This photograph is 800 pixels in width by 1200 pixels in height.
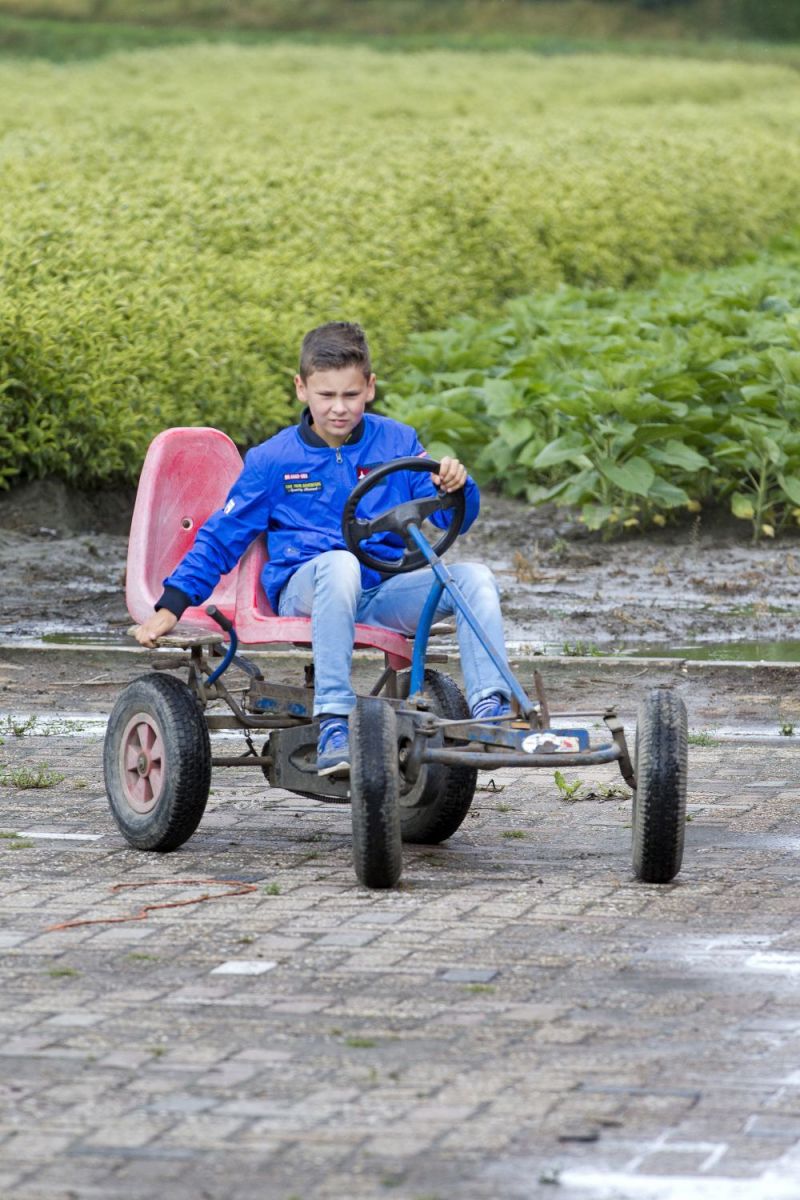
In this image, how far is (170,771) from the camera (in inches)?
216

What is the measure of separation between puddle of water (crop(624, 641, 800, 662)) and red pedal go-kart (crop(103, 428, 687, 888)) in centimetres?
280

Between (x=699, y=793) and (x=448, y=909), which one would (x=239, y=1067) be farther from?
(x=699, y=793)

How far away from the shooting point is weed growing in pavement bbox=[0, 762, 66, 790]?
639cm

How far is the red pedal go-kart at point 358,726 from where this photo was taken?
198 inches

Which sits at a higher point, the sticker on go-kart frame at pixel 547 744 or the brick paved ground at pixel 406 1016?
the sticker on go-kart frame at pixel 547 744

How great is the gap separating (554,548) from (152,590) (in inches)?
207

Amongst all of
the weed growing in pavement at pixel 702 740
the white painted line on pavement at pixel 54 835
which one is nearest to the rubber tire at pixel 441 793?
the white painted line on pavement at pixel 54 835

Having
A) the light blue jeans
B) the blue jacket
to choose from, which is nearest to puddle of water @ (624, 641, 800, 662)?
the blue jacket

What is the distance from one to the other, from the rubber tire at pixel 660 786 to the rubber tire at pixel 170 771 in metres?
1.15

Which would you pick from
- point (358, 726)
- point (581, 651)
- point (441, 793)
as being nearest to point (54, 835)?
point (441, 793)

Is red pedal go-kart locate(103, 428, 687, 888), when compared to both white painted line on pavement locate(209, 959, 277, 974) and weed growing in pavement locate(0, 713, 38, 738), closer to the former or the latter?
white painted line on pavement locate(209, 959, 277, 974)

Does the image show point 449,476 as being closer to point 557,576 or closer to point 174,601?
point 174,601

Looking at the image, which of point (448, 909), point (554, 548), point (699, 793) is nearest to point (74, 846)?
point (448, 909)

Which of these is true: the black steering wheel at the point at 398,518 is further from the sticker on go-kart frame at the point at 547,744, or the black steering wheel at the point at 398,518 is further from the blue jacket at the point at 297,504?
the sticker on go-kart frame at the point at 547,744
